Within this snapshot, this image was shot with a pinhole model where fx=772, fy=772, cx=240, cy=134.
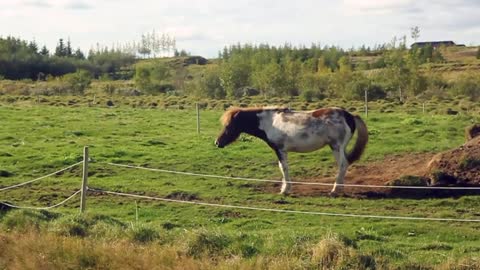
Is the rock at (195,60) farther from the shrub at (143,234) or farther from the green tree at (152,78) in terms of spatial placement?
the shrub at (143,234)

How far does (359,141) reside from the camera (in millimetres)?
17016

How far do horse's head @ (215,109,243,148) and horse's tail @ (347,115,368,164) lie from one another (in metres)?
2.64

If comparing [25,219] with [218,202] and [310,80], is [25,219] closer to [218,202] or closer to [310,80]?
[218,202]

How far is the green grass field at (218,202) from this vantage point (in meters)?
10.3

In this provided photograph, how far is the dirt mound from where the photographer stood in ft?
51.8

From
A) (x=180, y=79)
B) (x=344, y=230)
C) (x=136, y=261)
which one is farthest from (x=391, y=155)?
(x=180, y=79)

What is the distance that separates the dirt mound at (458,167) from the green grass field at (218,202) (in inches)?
39.4

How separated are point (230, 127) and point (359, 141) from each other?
3007 millimetres

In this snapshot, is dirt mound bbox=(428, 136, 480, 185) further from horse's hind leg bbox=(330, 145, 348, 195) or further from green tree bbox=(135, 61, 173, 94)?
green tree bbox=(135, 61, 173, 94)

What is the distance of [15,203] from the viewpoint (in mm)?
15211

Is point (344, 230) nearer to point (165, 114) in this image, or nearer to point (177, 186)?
point (177, 186)

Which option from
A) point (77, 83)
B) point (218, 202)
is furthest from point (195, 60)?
point (218, 202)

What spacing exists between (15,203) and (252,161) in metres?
6.33

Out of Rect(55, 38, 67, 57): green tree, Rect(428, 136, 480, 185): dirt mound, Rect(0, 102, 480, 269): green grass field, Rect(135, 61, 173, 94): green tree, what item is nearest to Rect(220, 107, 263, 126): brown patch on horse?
Rect(0, 102, 480, 269): green grass field
